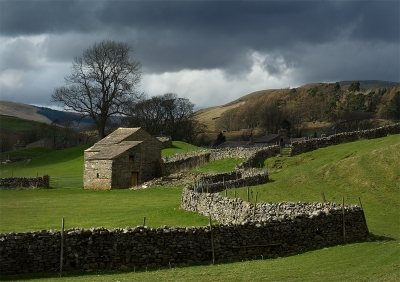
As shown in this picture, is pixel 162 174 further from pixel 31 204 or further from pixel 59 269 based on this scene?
pixel 59 269

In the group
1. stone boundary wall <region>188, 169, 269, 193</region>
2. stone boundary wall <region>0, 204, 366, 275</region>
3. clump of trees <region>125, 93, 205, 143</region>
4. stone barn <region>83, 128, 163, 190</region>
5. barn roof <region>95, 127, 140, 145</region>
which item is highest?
clump of trees <region>125, 93, 205, 143</region>

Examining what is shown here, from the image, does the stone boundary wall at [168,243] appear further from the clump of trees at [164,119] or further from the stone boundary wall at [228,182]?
the clump of trees at [164,119]

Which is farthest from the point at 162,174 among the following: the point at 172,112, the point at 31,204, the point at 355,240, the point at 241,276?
the point at 172,112

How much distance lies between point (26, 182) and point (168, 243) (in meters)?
40.0

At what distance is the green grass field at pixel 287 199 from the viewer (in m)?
17.0

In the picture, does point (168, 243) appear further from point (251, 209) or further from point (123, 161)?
point (123, 161)

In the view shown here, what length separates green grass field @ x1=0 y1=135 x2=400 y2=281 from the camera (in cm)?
1698

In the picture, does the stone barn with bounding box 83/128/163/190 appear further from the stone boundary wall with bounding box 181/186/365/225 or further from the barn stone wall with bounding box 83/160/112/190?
the stone boundary wall with bounding box 181/186/365/225

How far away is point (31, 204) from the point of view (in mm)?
40156

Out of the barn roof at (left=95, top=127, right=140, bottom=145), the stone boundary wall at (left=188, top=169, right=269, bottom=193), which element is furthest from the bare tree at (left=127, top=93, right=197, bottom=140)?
the stone boundary wall at (left=188, top=169, right=269, bottom=193)

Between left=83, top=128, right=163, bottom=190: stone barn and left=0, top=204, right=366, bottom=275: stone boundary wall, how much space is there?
124ft

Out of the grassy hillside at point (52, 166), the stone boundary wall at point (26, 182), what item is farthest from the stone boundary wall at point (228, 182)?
the grassy hillside at point (52, 166)

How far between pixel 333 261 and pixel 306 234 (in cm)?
314

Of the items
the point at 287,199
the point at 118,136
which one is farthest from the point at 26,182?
the point at 287,199
